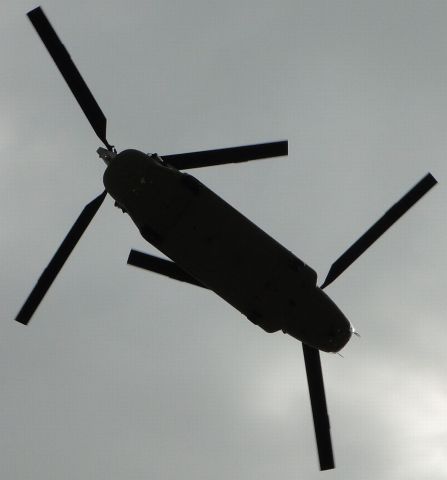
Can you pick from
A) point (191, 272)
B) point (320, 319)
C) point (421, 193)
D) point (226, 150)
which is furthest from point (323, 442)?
point (226, 150)

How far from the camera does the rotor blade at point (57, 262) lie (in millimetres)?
12680

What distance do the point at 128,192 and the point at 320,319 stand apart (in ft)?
15.6

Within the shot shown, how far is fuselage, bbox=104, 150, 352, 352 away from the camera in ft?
40.6

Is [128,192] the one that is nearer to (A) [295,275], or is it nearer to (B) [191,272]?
(B) [191,272]

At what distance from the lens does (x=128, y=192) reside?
40.8 ft

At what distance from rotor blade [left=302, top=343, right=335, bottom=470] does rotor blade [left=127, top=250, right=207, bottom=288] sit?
10.1 feet

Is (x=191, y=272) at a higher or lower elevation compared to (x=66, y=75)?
lower

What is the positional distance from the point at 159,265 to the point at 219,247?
4.96ft

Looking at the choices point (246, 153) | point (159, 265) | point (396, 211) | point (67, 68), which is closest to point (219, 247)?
point (159, 265)

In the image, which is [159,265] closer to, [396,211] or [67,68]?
[67,68]

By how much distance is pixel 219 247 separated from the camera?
41.3 feet

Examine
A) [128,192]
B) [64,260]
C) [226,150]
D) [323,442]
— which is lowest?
[323,442]

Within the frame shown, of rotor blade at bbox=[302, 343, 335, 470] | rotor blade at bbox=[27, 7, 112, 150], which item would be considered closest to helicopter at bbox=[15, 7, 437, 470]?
rotor blade at bbox=[27, 7, 112, 150]

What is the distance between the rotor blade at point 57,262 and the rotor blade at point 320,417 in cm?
543
